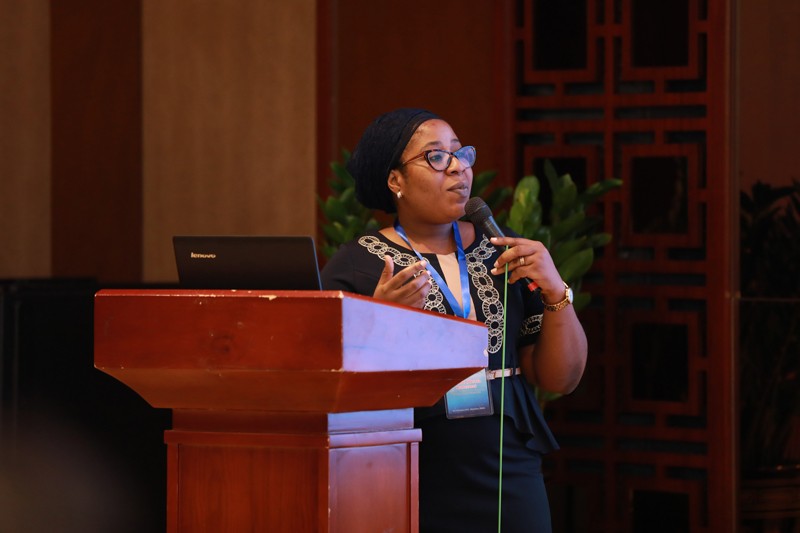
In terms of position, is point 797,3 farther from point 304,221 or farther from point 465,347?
point 465,347

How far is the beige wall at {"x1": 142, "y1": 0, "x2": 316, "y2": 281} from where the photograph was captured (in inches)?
183

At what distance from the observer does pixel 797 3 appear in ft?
12.0

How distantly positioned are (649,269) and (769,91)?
0.70 m

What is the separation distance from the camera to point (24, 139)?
17.1 feet

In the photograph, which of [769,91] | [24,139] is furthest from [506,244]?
[24,139]

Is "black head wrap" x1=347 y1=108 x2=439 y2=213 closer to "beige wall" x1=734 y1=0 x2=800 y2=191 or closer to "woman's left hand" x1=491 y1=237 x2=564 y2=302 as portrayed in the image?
"woman's left hand" x1=491 y1=237 x2=564 y2=302

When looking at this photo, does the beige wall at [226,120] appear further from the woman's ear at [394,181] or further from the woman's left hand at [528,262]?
the woman's left hand at [528,262]

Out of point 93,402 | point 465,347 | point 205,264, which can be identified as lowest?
point 93,402

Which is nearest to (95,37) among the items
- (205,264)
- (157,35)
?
(157,35)

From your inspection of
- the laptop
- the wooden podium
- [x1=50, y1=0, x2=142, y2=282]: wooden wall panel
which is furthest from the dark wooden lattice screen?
the laptop

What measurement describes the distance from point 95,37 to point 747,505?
3.47m

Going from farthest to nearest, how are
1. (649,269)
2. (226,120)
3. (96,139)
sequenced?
(96,139) → (226,120) → (649,269)

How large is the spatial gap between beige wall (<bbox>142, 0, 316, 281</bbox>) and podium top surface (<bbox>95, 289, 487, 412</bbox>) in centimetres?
318

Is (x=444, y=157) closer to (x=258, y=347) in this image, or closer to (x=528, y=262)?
(x=528, y=262)
